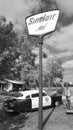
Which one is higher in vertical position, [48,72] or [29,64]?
[29,64]

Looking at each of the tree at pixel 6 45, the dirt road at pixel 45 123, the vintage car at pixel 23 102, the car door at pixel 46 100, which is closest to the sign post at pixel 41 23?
the tree at pixel 6 45

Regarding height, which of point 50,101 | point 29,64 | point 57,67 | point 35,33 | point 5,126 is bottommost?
point 57,67

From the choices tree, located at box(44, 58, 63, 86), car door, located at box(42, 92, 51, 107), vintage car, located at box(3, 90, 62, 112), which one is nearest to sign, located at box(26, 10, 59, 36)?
vintage car, located at box(3, 90, 62, 112)

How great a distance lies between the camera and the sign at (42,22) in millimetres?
8422

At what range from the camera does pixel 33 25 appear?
880 cm

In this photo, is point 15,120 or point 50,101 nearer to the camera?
point 15,120

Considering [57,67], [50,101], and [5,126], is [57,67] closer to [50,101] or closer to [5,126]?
[50,101]

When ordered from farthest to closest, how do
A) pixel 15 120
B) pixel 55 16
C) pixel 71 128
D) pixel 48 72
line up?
1. pixel 48 72
2. pixel 15 120
3. pixel 55 16
4. pixel 71 128

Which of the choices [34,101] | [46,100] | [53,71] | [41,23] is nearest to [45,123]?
[34,101]

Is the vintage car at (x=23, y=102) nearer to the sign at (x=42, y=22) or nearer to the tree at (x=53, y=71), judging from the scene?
the sign at (x=42, y=22)

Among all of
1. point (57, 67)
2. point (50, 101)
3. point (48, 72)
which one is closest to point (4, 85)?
point (48, 72)

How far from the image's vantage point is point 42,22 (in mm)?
8617

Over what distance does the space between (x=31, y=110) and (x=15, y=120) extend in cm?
215

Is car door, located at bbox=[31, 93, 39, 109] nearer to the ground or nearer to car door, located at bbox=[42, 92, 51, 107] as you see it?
car door, located at bbox=[42, 92, 51, 107]
